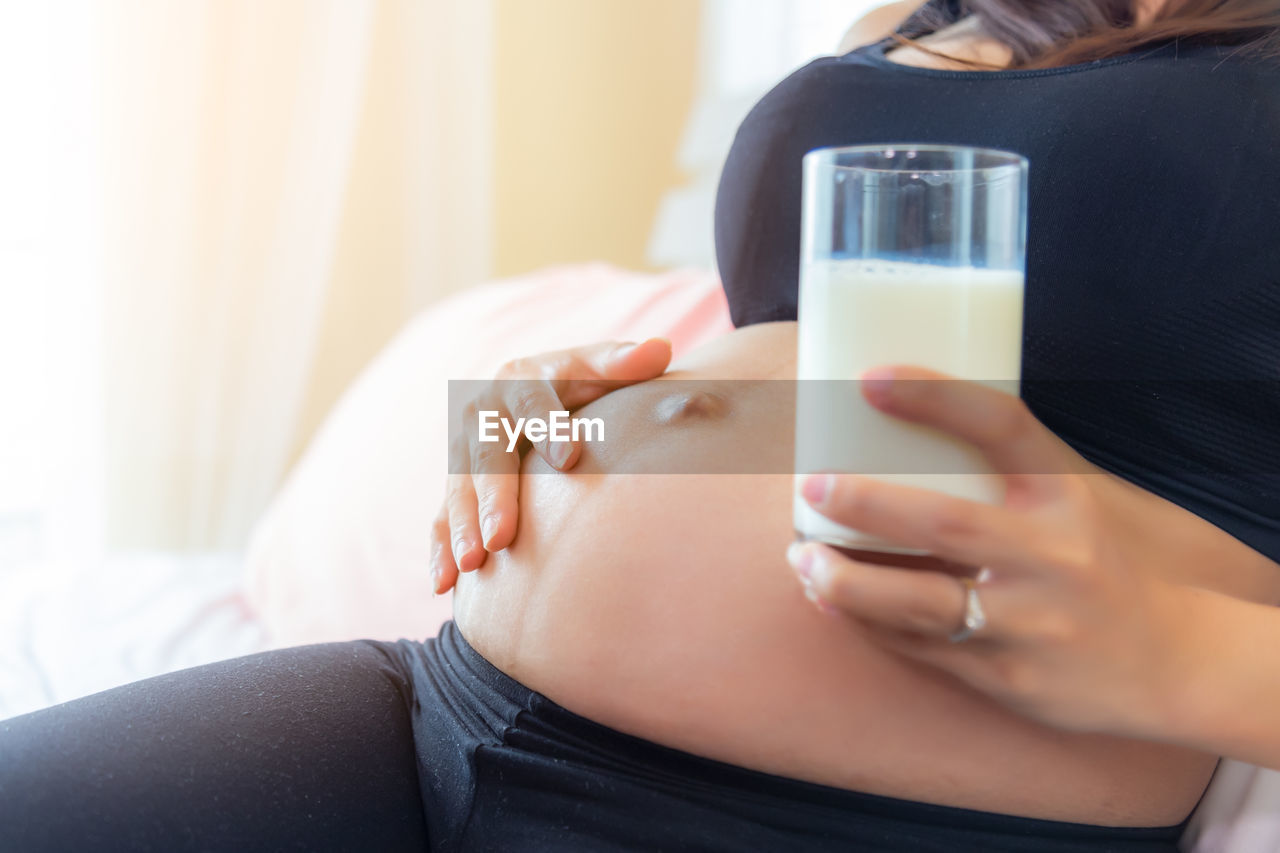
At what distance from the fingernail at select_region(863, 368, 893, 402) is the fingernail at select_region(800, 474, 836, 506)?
0.04 meters

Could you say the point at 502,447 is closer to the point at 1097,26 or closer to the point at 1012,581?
the point at 1012,581

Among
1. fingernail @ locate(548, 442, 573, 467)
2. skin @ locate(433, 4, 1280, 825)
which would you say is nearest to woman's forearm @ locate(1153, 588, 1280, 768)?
skin @ locate(433, 4, 1280, 825)

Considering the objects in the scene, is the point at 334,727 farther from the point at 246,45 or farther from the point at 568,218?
the point at 568,218

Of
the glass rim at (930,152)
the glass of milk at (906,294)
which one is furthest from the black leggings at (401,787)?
the glass rim at (930,152)

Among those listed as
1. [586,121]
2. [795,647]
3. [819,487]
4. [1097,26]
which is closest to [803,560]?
[819,487]

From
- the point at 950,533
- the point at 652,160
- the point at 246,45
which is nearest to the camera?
the point at 950,533

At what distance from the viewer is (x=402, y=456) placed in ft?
4.27

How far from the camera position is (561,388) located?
791 mm

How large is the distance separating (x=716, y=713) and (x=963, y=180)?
327mm

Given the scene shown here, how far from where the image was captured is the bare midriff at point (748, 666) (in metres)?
0.58

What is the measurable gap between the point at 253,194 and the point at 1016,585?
1.81 metres

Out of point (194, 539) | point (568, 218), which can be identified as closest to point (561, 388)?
point (194, 539)

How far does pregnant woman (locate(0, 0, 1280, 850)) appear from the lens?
0.57 metres

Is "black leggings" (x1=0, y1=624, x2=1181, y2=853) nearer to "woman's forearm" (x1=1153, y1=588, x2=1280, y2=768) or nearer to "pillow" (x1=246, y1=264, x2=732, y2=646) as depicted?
"woman's forearm" (x1=1153, y1=588, x2=1280, y2=768)
